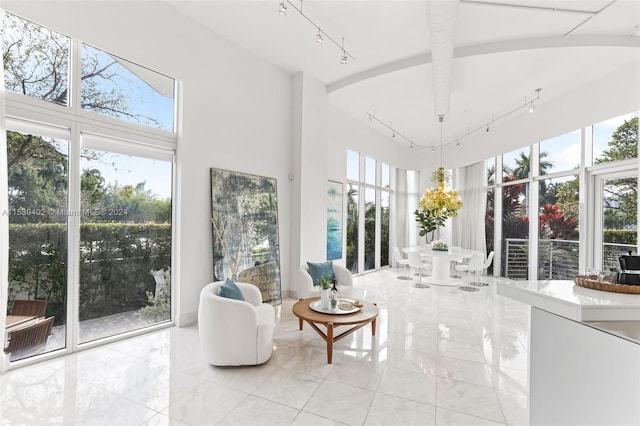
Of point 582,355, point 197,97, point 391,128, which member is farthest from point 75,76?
point 391,128

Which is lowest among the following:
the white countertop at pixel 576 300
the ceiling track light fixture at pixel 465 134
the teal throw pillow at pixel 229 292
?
the teal throw pillow at pixel 229 292

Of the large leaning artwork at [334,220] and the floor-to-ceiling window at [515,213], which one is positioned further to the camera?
the floor-to-ceiling window at [515,213]

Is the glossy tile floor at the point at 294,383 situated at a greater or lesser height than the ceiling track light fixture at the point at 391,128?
lesser

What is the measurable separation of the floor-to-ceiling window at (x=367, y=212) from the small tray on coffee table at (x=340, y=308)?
4.09 m

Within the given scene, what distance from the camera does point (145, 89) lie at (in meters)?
4.14

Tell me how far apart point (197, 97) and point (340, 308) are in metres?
3.57

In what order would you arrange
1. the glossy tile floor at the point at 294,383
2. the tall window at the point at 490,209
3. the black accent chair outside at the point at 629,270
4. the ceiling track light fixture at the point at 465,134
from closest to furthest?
the black accent chair outside at the point at 629,270 < the glossy tile floor at the point at 294,383 < the ceiling track light fixture at the point at 465,134 < the tall window at the point at 490,209

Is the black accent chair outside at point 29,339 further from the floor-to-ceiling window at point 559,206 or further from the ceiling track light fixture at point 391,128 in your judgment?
the floor-to-ceiling window at point 559,206

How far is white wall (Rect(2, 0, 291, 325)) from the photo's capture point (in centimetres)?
353

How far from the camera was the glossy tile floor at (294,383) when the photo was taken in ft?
7.97

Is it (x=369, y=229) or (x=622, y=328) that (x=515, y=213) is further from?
(x=622, y=328)

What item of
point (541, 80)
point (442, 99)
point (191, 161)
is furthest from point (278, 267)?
point (541, 80)

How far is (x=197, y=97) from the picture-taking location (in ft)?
14.8

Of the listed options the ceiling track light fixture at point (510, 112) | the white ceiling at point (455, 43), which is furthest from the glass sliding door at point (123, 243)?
the ceiling track light fixture at point (510, 112)
